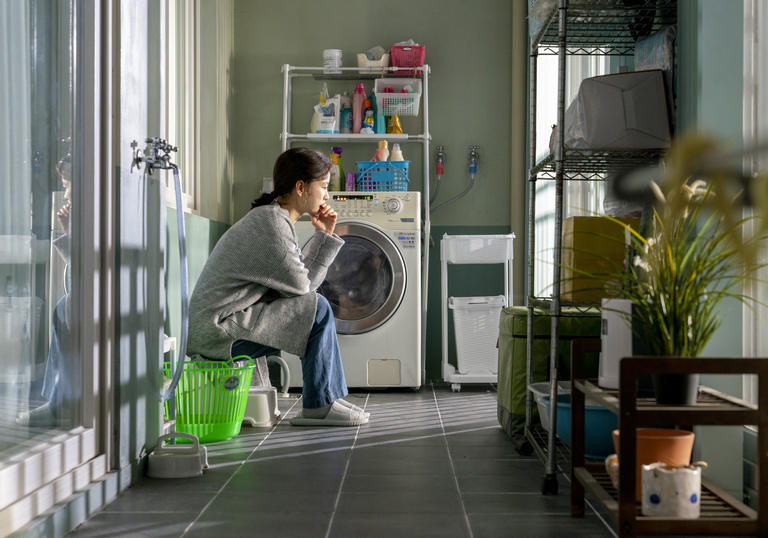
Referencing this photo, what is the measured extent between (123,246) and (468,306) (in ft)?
7.52

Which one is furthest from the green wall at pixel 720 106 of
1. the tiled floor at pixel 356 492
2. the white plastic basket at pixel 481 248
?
the white plastic basket at pixel 481 248

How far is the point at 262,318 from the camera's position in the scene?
112 inches

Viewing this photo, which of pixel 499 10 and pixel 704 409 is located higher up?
pixel 499 10

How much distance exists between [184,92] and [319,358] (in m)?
1.66

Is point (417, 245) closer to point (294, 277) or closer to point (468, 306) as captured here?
point (468, 306)

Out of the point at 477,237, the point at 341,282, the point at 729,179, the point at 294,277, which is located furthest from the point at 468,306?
the point at 729,179

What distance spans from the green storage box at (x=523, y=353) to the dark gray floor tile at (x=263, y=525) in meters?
0.96

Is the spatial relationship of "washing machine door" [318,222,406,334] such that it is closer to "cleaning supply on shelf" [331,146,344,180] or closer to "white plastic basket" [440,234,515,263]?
"white plastic basket" [440,234,515,263]

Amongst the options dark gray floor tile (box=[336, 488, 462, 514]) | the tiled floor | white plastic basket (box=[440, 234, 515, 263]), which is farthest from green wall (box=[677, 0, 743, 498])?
white plastic basket (box=[440, 234, 515, 263])

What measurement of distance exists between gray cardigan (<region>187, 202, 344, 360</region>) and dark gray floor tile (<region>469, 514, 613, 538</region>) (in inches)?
48.3

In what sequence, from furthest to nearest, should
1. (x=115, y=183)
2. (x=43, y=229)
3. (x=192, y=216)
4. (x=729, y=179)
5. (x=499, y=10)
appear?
(x=499, y=10) → (x=192, y=216) → (x=115, y=183) → (x=43, y=229) → (x=729, y=179)

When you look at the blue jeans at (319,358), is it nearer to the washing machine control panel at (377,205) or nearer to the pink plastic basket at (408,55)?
the washing machine control panel at (377,205)

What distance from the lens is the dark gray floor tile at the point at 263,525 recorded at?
1719mm

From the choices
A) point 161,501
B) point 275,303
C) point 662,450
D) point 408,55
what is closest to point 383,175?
point 408,55
